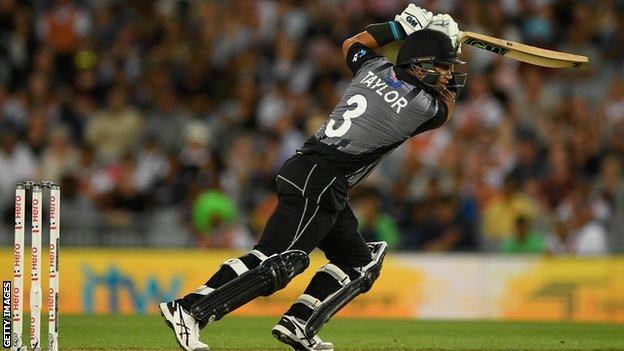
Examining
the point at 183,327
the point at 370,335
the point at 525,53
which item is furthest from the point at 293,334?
the point at 525,53

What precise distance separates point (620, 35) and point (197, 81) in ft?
19.4

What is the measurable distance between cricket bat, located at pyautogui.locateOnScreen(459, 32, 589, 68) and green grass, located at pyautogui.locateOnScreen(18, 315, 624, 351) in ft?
6.51

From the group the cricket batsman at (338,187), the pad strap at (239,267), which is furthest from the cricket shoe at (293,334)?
the pad strap at (239,267)

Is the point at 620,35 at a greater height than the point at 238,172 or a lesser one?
greater

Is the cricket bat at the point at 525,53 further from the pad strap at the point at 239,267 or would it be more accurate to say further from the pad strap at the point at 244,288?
the pad strap at the point at 239,267

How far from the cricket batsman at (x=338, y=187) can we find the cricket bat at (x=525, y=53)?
1.47 ft

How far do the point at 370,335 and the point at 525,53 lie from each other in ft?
8.62

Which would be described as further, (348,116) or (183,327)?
(348,116)

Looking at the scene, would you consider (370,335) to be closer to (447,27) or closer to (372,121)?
(372,121)

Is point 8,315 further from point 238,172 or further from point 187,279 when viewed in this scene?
point 238,172

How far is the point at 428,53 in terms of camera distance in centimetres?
767

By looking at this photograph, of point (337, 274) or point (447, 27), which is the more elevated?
point (447, 27)

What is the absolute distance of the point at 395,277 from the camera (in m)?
14.1

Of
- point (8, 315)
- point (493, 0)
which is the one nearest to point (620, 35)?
point (493, 0)
